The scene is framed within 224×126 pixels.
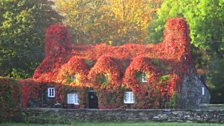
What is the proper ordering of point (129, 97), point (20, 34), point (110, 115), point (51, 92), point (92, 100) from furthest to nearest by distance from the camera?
point (20, 34)
point (51, 92)
point (92, 100)
point (129, 97)
point (110, 115)

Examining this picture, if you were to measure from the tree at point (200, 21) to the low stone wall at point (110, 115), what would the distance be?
72.2ft

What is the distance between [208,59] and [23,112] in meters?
35.8

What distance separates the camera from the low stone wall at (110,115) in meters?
35.5

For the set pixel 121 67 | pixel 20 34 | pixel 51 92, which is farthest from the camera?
pixel 20 34

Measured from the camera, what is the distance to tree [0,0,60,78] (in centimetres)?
5284

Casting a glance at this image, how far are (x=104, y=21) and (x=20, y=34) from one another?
17253 mm

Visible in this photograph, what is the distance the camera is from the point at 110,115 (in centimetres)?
3603

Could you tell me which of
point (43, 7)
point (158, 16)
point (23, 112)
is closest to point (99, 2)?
point (158, 16)

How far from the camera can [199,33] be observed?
185 ft

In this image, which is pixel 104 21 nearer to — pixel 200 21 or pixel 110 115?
pixel 200 21

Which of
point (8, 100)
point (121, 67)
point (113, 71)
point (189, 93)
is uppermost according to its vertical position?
point (121, 67)

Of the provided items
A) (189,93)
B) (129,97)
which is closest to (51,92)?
(129,97)

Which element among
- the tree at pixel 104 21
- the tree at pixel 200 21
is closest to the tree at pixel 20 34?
the tree at pixel 104 21

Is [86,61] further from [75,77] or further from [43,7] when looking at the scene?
[43,7]
